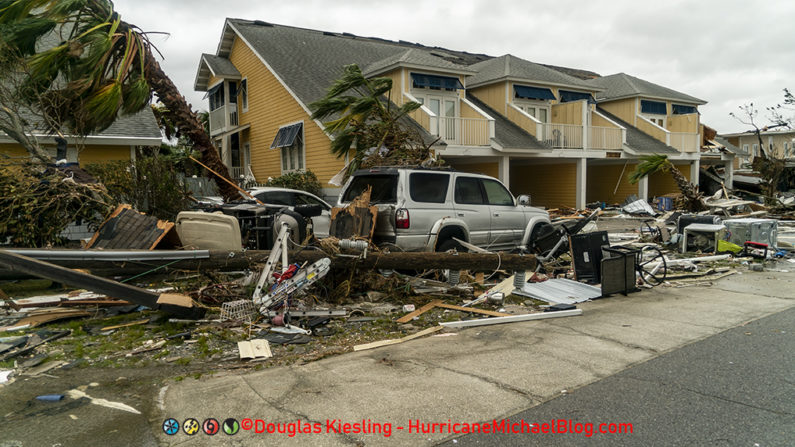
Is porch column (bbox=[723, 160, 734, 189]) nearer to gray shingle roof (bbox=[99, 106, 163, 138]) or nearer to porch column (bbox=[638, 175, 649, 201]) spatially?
porch column (bbox=[638, 175, 649, 201])

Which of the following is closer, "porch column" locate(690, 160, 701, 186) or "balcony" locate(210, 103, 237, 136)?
"balcony" locate(210, 103, 237, 136)

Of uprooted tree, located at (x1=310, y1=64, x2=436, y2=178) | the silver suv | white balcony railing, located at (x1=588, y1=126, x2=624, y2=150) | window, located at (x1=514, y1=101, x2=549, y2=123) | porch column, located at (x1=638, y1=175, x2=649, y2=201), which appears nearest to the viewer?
the silver suv

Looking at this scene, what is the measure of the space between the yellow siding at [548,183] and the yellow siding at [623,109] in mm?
6734

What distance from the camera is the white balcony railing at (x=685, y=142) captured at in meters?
28.7

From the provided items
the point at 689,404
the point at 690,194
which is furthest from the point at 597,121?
the point at 689,404

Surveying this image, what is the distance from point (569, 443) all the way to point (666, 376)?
5.74 feet

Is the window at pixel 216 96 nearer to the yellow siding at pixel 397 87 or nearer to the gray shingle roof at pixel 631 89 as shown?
the yellow siding at pixel 397 87

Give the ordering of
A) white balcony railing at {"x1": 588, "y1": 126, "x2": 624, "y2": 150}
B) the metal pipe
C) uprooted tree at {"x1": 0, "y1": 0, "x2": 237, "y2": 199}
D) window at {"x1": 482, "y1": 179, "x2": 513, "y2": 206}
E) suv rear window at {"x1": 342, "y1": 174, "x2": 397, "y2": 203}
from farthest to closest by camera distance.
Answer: white balcony railing at {"x1": 588, "y1": 126, "x2": 624, "y2": 150} → uprooted tree at {"x1": 0, "y1": 0, "x2": 237, "y2": 199} → window at {"x1": 482, "y1": 179, "x2": 513, "y2": 206} → suv rear window at {"x1": 342, "y1": 174, "x2": 397, "y2": 203} → the metal pipe

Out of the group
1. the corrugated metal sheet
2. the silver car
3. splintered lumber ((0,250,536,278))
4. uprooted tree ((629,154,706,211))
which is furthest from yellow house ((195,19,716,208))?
splintered lumber ((0,250,536,278))

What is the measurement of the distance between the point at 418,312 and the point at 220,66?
21.3 meters

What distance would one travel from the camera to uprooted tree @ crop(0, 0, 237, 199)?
395 inches

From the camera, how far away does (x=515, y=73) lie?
76.8 ft

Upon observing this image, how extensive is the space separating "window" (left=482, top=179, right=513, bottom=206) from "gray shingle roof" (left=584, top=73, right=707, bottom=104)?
21.4 meters

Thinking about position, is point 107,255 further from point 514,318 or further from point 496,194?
point 496,194
